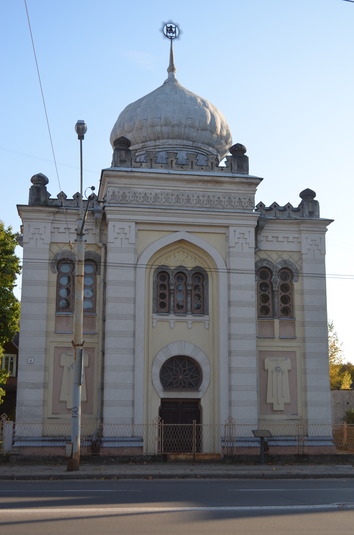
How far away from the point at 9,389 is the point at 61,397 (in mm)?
20745

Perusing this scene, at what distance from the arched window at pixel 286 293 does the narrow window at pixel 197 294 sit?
9.37 feet

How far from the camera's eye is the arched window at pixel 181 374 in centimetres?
2347

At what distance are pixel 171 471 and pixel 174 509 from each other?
8.02m

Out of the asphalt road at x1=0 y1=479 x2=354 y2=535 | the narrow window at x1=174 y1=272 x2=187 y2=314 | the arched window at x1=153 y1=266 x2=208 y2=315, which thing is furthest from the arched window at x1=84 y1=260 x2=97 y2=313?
the asphalt road at x1=0 y1=479 x2=354 y2=535

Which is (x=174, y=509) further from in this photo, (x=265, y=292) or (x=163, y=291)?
(x=265, y=292)

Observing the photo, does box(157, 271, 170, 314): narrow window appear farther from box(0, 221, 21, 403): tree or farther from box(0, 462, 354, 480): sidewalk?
box(0, 221, 21, 403): tree

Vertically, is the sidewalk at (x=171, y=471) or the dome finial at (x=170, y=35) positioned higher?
the dome finial at (x=170, y=35)

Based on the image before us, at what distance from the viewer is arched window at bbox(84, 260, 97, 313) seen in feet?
77.9

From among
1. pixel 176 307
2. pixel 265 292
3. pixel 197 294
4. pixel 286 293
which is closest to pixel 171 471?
pixel 176 307

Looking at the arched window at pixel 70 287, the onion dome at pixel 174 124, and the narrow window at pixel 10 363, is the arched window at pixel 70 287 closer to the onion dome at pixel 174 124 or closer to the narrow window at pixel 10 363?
the onion dome at pixel 174 124

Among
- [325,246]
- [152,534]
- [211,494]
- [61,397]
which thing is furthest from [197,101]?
[152,534]

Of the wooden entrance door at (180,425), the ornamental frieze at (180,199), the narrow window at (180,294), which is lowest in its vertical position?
the wooden entrance door at (180,425)

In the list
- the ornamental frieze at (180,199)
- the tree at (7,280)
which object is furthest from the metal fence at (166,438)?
the ornamental frieze at (180,199)

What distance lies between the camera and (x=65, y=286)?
23719 mm
